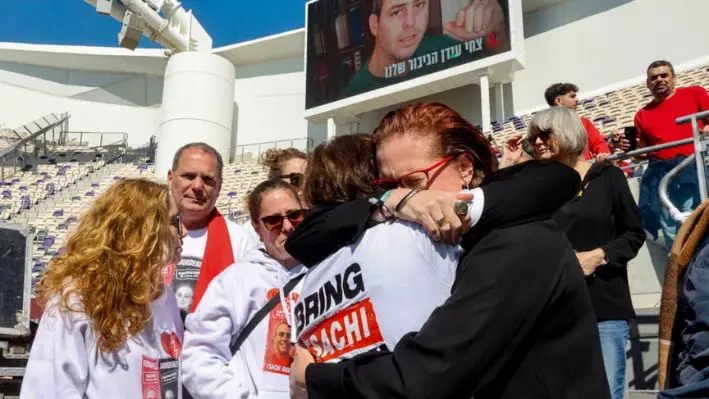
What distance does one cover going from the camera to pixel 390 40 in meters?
16.6

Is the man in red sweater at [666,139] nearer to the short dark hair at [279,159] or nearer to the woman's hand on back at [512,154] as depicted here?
the woman's hand on back at [512,154]

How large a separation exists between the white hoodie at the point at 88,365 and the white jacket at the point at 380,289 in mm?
884

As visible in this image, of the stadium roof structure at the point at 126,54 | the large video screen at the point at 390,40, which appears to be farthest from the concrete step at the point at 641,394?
the stadium roof structure at the point at 126,54

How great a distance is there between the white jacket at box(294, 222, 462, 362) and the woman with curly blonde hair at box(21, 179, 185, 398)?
88cm

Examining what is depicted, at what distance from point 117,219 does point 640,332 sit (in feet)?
9.32

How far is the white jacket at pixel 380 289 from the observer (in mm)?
1207

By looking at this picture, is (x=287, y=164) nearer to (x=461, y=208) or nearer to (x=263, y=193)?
(x=263, y=193)

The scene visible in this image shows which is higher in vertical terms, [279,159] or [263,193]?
[279,159]

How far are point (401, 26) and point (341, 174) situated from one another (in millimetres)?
15609

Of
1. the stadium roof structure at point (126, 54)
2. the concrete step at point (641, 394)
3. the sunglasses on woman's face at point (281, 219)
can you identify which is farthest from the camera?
the stadium roof structure at point (126, 54)

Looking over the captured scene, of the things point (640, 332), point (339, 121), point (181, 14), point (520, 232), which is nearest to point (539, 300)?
point (520, 232)

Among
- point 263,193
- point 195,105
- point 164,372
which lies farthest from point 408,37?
point 164,372

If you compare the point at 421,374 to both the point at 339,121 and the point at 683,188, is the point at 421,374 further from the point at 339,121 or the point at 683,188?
the point at 339,121

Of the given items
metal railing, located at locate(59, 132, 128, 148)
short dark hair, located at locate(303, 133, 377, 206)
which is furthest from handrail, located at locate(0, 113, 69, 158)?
short dark hair, located at locate(303, 133, 377, 206)
